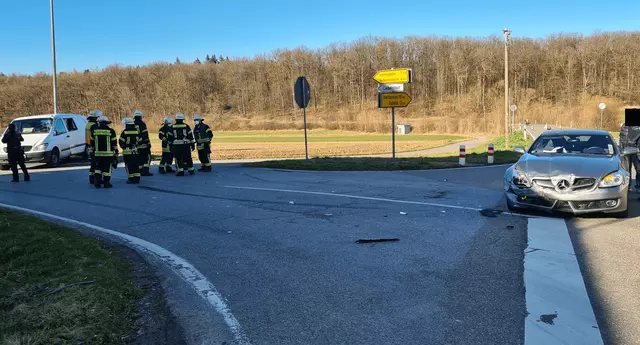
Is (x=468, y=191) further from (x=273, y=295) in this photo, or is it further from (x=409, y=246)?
(x=273, y=295)

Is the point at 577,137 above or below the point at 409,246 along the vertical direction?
above

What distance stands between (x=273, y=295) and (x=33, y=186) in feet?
38.9

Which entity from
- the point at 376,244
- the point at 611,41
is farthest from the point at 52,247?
the point at 611,41

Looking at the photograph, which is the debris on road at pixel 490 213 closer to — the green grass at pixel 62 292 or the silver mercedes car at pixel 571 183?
the silver mercedes car at pixel 571 183

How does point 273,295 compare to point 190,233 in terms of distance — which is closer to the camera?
point 273,295

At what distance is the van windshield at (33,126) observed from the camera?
64.9ft

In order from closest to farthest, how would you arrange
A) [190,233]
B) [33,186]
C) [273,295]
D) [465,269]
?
[273,295], [465,269], [190,233], [33,186]

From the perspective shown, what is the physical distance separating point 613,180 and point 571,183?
633 mm

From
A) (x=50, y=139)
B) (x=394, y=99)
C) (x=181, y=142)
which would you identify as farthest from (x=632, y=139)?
(x=50, y=139)

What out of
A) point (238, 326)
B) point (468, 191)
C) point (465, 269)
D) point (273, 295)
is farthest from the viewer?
point (468, 191)

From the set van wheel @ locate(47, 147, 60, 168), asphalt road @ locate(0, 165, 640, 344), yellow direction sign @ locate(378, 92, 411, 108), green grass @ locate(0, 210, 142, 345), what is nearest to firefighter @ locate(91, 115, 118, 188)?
asphalt road @ locate(0, 165, 640, 344)

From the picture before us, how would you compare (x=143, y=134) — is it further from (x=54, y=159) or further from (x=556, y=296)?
(x=556, y=296)

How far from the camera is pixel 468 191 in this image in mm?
11133

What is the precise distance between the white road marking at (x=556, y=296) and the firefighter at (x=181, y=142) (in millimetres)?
11321
